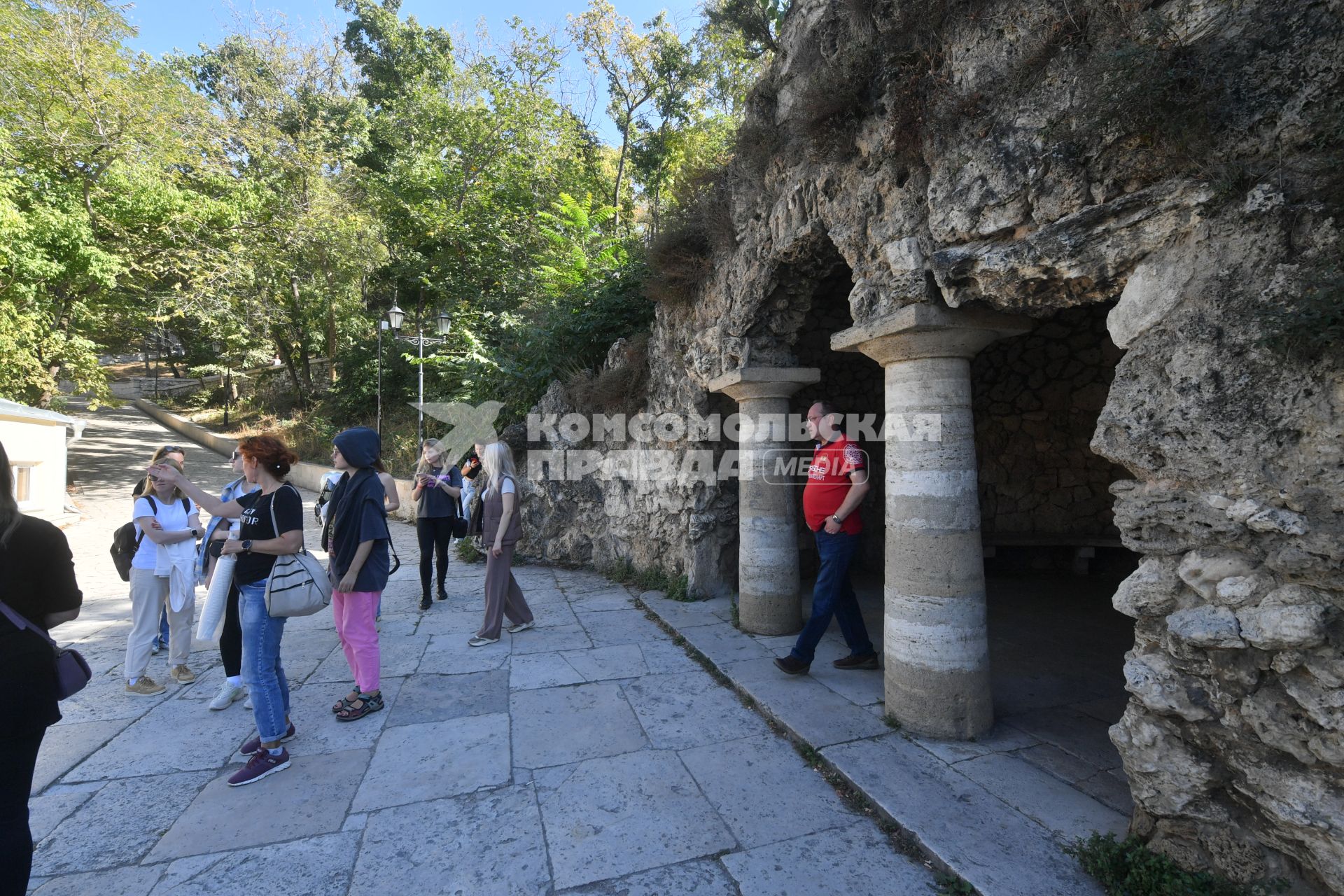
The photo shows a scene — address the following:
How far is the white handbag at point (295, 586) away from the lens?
3.13 m

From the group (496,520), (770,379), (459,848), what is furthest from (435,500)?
(459,848)

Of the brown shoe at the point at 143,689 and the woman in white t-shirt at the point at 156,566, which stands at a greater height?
the woman in white t-shirt at the point at 156,566

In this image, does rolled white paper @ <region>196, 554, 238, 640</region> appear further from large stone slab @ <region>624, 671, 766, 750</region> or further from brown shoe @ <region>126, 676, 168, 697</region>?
large stone slab @ <region>624, 671, 766, 750</region>

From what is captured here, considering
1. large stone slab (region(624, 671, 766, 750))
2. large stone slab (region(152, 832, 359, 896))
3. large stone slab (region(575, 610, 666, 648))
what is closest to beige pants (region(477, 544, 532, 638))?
large stone slab (region(575, 610, 666, 648))

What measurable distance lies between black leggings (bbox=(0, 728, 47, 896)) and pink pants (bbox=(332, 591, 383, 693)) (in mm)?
1678

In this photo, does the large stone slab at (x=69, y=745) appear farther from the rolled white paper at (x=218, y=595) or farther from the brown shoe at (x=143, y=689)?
the rolled white paper at (x=218, y=595)

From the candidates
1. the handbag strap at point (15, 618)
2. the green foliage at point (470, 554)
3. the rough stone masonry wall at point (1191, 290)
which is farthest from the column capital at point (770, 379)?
the green foliage at point (470, 554)

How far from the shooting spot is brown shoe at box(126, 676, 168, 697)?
13.7 ft

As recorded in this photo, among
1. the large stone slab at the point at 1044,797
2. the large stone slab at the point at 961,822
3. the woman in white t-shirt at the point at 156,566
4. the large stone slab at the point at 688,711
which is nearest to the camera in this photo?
the large stone slab at the point at 961,822

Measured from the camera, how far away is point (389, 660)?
16.0ft

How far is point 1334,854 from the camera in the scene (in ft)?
5.98

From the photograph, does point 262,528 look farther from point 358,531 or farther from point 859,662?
point 859,662

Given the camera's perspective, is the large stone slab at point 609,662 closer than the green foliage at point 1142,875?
No

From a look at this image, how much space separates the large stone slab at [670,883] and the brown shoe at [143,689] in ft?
11.9
